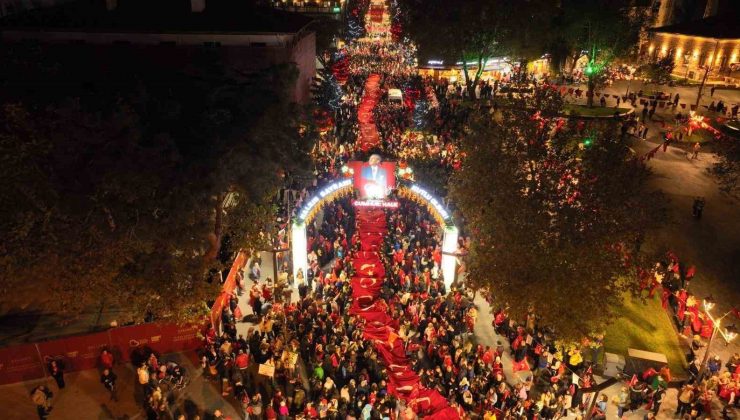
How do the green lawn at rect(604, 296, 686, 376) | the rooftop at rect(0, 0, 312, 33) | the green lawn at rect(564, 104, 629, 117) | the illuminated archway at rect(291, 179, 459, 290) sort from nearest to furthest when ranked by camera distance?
the green lawn at rect(604, 296, 686, 376), the illuminated archway at rect(291, 179, 459, 290), the rooftop at rect(0, 0, 312, 33), the green lawn at rect(564, 104, 629, 117)

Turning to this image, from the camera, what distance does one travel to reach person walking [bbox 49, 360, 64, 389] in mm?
15742

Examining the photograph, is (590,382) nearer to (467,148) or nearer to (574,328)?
(574,328)

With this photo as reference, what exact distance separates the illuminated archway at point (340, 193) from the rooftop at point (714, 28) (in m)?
50.8

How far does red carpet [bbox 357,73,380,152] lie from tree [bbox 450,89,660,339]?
1488 cm

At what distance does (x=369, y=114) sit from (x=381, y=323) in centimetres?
2876

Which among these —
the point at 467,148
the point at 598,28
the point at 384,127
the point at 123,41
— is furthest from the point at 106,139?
the point at 598,28

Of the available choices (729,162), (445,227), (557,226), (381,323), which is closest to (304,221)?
(381,323)

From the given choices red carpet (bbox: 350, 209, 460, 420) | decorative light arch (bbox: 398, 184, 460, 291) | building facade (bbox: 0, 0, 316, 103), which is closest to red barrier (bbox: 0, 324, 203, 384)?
red carpet (bbox: 350, 209, 460, 420)

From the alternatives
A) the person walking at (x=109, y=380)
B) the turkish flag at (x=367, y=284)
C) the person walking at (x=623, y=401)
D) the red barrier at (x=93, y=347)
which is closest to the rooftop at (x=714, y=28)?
the turkish flag at (x=367, y=284)

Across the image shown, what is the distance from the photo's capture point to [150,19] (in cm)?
2991

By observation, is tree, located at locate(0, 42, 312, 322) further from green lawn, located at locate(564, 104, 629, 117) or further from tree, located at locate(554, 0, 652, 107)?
tree, located at locate(554, 0, 652, 107)

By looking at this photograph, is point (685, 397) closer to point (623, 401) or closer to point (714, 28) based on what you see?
point (623, 401)

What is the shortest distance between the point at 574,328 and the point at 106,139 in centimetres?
1485

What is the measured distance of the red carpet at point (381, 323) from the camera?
16.0m
